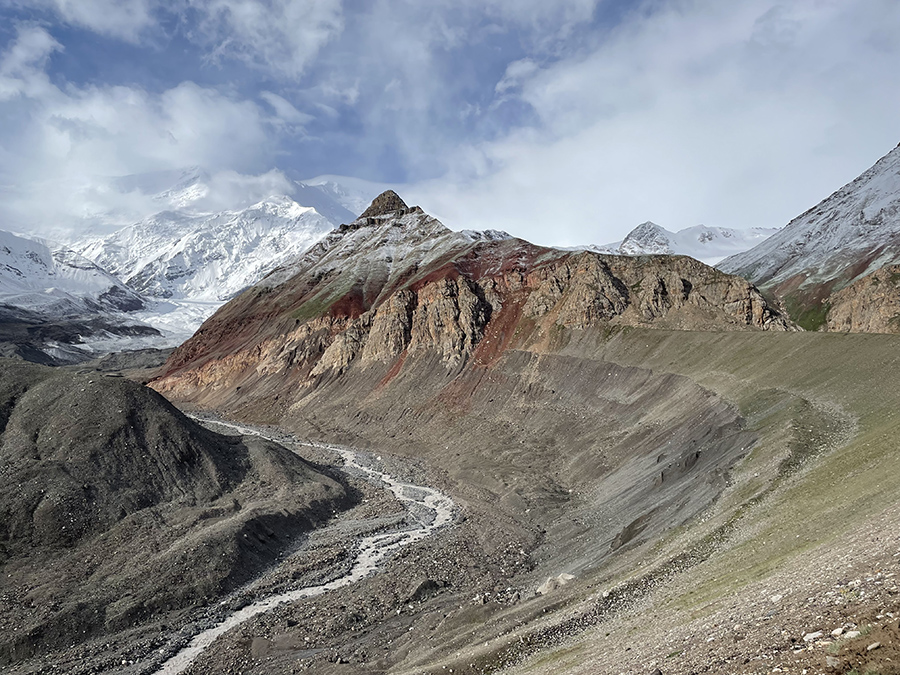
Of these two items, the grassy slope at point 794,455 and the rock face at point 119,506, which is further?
the rock face at point 119,506

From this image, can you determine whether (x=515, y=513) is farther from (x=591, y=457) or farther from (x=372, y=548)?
(x=591, y=457)

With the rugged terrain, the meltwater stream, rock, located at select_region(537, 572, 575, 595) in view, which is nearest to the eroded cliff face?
the rugged terrain

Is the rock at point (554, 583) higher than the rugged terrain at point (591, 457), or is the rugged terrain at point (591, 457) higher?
the rugged terrain at point (591, 457)

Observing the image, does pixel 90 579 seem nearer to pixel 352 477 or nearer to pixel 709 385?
pixel 352 477

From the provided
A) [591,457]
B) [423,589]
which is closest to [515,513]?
[591,457]

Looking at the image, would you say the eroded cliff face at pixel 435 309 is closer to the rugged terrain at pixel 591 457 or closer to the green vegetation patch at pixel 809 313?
the rugged terrain at pixel 591 457

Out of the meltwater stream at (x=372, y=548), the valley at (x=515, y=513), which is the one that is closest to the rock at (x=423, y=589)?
the valley at (x=515, y=513)
